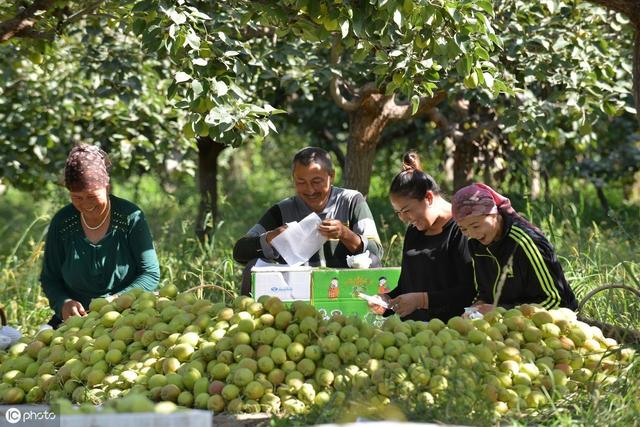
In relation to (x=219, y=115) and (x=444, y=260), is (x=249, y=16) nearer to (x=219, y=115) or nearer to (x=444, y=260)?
(x=219, y=115)

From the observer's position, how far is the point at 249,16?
4.80 m

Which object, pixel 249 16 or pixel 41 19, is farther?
pixel 41 19

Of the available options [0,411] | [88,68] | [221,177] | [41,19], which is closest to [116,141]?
[88,68]

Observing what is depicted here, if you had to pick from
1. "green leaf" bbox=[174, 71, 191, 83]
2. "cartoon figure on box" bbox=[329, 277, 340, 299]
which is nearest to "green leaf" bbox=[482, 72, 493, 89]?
"cartoon figure on box" bbox=[329, 277, 340, 299]

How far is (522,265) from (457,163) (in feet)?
→ 18.2

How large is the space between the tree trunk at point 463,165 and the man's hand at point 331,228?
4.28 metres

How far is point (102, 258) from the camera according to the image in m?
5.39

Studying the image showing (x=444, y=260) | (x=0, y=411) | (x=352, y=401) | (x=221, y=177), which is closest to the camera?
(x=352, y=401)

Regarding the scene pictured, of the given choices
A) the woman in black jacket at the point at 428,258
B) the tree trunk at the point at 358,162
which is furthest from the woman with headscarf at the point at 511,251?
the tree trunk at the point at 358,162

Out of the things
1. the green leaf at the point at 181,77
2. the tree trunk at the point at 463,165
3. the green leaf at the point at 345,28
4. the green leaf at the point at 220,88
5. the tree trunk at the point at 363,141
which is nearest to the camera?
the green leaf at the point at 345,28

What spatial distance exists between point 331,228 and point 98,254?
1.33m

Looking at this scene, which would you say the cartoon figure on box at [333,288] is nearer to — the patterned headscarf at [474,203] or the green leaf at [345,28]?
the patterned headscarf at [474,203]

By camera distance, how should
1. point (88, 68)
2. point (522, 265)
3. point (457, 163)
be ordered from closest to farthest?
1. point (522, 265)
2. point (88, 68)
3. point (457, 163)

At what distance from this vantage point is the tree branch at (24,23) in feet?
17.8
